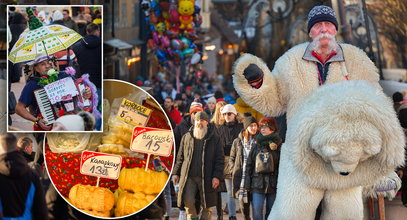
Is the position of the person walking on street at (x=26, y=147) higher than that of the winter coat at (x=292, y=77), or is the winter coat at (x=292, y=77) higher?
the winter coat at (x=292, y=77)

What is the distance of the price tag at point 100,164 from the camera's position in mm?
7848

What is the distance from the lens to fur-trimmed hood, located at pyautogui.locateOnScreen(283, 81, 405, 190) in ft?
20.4

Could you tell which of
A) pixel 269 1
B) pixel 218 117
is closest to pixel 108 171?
Result: pixel 218 117

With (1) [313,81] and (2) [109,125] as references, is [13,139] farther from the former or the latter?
(1) [313,81]

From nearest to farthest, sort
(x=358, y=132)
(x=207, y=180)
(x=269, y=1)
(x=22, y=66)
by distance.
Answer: (x=358, y=132) → (x=22, y=66) → (x=207, y=180) → (x=269, y=1)

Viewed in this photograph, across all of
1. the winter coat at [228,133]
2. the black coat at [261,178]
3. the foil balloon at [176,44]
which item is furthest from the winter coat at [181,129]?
the foil balloon at [176,44]

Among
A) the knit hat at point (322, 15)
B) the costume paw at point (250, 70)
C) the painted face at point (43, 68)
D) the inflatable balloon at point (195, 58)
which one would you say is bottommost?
the inflatable balloon at point (195, 58)

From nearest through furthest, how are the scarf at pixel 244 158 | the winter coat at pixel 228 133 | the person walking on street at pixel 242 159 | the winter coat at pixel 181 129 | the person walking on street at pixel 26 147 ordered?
the person walking on street at pixel 26 147
the scarf at pixel 244 158
the person walking on street at pixel 242 159
the winter coat at pixel 181 129
the winter coat at pixel 228 133

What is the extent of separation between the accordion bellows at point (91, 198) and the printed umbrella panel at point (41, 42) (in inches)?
48.1

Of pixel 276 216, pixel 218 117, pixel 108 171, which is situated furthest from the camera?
pixel 218 117

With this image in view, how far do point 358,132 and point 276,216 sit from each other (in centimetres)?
95

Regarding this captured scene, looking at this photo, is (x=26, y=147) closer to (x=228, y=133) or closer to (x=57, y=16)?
(x=57, y=16)

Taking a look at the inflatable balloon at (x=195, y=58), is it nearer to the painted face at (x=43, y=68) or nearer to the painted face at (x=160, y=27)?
the painted face at (x=160, y=27)

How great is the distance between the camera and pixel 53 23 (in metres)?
7.46
